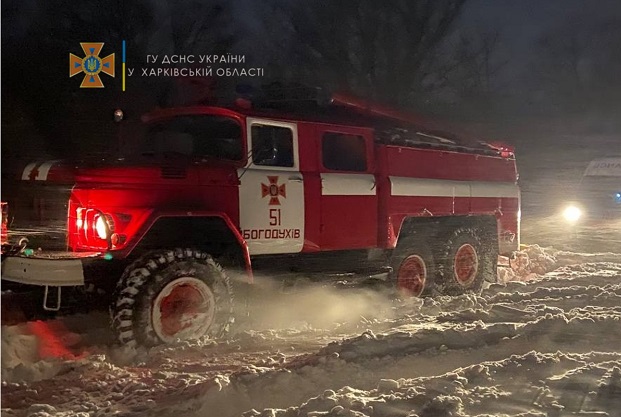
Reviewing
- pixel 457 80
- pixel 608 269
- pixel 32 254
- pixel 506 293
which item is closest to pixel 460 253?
pixel 506 293

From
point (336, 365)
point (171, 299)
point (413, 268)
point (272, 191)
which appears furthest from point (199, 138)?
point (413, 268)

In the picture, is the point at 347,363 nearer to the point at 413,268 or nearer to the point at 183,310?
the point at 183,310

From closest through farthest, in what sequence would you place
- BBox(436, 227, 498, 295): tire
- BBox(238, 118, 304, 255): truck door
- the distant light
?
1. BBox(238, 118, 304, 255): truck door
2. the distant light
3. BBox(436, 227, 498, 295): tire

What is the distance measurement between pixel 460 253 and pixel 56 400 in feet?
16.0

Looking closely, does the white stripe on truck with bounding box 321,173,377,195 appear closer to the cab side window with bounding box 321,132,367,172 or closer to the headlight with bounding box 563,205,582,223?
the cab side window with bounding box 321,132,367,172

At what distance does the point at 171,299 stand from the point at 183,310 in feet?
0.45

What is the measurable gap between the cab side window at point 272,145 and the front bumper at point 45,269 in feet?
5.15

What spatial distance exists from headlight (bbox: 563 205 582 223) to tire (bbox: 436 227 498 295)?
8.54 ft

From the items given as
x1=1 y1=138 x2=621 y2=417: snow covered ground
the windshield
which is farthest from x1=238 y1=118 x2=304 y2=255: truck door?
x1=1 y1=138 x2=621 y2=417: snow covered ground

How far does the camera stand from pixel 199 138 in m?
5.21

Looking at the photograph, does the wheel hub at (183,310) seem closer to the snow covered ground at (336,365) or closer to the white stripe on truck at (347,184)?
the snow covered ground at (336,365)

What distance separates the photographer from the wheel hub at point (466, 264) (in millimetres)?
7324

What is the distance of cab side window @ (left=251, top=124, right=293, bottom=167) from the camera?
17.1 ft

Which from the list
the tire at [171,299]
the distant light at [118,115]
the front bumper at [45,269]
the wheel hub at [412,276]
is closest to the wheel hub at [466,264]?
the wheel hub at [412,276]
